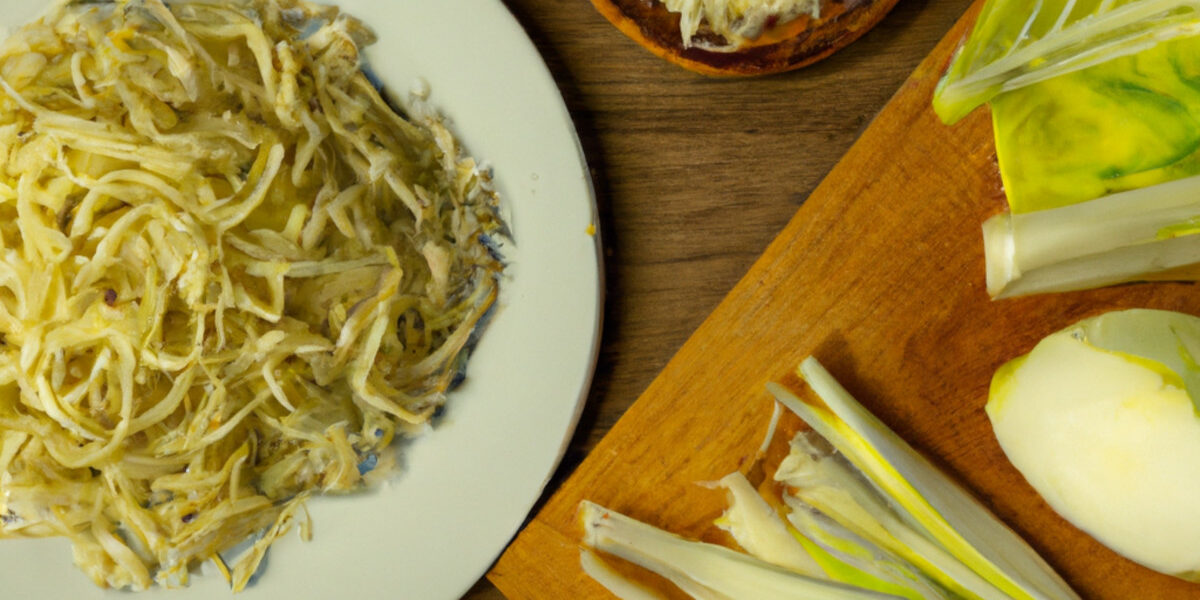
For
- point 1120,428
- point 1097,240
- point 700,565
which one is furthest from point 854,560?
point 1097,240

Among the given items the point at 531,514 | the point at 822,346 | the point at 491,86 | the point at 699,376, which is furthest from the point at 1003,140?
the point at 531,514

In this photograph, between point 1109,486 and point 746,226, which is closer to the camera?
point 1109,486

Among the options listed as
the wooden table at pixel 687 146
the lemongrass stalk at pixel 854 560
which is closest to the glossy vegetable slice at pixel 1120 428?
the lemongrass stalk at pixel 854 560

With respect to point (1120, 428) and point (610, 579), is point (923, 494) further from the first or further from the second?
point (610, 579)

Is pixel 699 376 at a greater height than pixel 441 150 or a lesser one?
lesser

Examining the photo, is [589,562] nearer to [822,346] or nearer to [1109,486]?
[822,346]

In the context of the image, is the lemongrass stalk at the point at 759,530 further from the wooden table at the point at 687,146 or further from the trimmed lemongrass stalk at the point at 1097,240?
the trimmed lemongrass stalk at the point at 1097,240

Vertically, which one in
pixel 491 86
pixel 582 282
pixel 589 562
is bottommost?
pixel 589 562
